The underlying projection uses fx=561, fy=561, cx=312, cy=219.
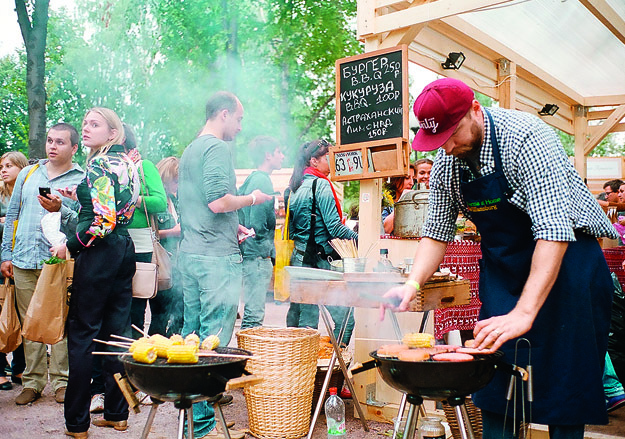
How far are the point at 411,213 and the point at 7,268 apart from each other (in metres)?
3.54

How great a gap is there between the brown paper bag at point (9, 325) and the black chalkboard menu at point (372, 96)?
10.0ft

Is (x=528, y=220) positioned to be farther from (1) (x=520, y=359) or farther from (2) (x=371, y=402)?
(2) (x=371, y=402)

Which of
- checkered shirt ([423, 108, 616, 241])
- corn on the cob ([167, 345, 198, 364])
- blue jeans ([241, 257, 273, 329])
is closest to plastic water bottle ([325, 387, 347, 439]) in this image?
blue jeans ([241, 257, 273, 329])

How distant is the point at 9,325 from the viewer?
4.63 meters

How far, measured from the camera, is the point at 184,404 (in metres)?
2.31

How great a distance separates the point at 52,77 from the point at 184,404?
19.0m

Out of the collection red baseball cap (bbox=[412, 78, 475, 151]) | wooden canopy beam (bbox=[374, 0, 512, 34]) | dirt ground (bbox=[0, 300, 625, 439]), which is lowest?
dirt ground (bbox=[0, 300, 625, 439])

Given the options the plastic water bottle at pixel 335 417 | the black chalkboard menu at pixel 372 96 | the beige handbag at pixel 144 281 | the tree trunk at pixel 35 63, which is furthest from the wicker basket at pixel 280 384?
the tree trunk at pixel 35 63

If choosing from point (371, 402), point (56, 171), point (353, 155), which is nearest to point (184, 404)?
point (371, 402)

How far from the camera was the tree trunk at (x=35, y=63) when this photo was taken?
34.0 feet

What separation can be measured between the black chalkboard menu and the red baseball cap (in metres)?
1.97

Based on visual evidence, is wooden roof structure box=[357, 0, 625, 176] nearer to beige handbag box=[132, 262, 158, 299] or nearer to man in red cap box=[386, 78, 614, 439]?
man in red cap box=[386, 78, 614, 439]

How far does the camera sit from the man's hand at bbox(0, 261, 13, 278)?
4926mm

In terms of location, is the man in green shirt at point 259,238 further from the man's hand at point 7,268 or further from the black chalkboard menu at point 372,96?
the man's hand at point 7,268
